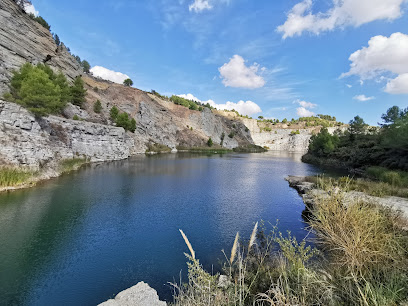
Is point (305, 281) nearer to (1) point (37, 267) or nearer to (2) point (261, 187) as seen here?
(1) point (37, 267)

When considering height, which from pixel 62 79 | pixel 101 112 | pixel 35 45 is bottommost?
pixel 101 112

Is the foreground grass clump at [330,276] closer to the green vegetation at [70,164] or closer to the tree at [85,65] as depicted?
the green vegetation at [70,164]

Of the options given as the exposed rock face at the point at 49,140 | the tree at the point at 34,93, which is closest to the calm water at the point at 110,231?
the exposed rock face at the point at 49,140

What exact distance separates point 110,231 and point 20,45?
48.4 meters

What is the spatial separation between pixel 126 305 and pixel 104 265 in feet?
12.3

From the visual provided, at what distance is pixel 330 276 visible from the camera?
4.77m

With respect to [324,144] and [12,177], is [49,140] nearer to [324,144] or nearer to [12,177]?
[12,177]

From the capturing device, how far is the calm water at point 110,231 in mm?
8336

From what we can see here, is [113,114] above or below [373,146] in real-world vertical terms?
above

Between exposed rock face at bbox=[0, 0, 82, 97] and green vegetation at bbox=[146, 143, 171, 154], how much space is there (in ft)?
93.9

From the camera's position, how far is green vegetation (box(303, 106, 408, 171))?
26703 millimetres

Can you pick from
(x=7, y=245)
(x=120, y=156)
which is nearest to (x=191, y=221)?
(x=7, y=245)

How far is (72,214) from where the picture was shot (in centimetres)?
1529

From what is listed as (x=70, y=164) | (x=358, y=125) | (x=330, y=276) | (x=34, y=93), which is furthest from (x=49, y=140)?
(x=358, y=125)
